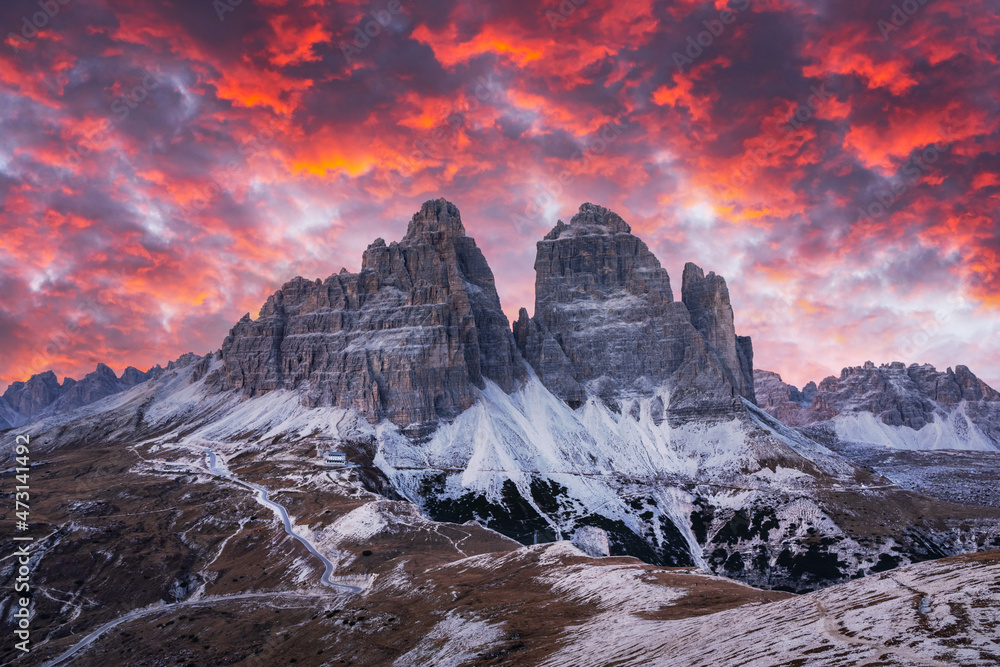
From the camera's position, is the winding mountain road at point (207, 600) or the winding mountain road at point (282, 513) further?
the winding mountain road at point (282, 513)

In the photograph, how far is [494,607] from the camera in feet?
180

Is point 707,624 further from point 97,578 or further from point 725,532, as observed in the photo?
point 725,532

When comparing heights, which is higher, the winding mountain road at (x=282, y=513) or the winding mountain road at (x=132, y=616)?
the winding mountain road at (x=282, y=513)

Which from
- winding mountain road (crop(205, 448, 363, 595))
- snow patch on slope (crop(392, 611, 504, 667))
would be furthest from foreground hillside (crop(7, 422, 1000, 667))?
winding mountain road (crop(205, 448, 363, 595))

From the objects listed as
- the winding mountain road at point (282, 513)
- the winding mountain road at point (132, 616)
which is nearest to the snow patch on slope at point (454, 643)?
the winding mountain road at point (282, 513)

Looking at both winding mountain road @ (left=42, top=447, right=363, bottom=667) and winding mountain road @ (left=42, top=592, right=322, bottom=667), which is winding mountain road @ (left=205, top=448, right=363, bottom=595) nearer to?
winding mountain road @ (left=42, top=447, right=363, bottom=667)

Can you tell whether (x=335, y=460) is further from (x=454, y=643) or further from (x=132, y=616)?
(x=454, y=643)

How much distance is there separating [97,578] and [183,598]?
2027 cm

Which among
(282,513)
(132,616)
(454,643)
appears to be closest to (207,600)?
(132,616)

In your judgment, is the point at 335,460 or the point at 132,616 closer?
the point at 132,616

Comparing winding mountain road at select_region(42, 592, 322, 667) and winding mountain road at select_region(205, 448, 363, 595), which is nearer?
winding mountain road at select_region(42, 592, 322, 667)

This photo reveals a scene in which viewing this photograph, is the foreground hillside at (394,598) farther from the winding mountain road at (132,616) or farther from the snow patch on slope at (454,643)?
the winding mountain road at (132,616)

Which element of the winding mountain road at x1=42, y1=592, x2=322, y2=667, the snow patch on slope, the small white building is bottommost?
the winding mountain road at x1=42, y1=592, x2=322, y2=667

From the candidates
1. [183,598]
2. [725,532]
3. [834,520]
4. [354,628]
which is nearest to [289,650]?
[354,628]
